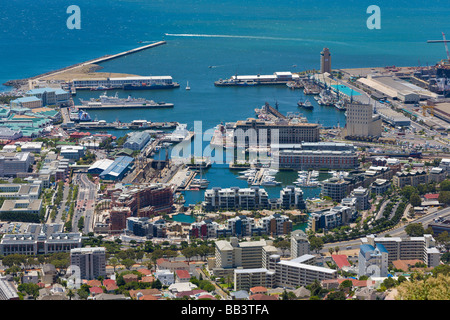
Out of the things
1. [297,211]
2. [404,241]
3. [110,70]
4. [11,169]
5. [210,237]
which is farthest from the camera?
[110,70]

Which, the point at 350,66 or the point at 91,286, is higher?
the point at 350,66

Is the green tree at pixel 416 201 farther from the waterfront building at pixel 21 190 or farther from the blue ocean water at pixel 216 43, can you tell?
the waterfront building at pixel 21 190

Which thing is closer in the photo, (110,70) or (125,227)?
(125,227)

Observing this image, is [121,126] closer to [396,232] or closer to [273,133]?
[273,133]

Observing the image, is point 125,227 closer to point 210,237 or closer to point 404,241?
point 210,237

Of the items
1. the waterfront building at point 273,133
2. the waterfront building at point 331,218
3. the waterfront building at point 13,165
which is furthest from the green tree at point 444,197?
the waterfront building at point 13,165

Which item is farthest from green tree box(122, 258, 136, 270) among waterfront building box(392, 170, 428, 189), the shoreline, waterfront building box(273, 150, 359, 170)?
the shoreline

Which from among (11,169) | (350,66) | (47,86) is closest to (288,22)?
(350,66)

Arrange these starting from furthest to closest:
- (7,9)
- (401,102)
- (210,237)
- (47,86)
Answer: (7,9) → (47,86) → (401,102) → (210,237)
